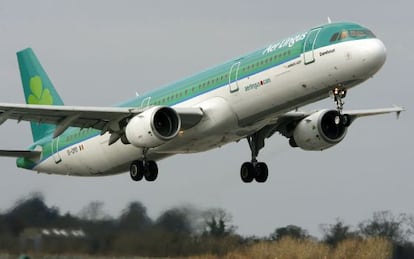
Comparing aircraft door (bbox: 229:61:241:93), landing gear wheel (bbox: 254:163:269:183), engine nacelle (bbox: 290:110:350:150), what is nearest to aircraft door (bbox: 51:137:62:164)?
landing gear wheel (bbox: 254:163:269:183)

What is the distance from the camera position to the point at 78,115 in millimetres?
43969

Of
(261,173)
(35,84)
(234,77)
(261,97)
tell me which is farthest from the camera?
(35,84)

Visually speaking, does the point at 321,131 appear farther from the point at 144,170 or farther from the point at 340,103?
the point at 144,170

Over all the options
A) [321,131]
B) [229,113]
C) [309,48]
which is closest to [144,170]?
[229,113]

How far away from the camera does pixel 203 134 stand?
4309 centimetres

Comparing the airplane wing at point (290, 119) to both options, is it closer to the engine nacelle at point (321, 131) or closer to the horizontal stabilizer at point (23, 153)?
the engine nacelle at point (321, 131)

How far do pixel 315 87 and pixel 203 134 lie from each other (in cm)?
485

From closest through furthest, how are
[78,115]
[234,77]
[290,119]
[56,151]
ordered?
Answer: [234,77] < [78,115] < [290,119] < [56,151]

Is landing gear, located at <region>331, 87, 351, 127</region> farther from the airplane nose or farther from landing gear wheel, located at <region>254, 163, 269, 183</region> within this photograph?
landing gear wheel, located at <region>254, 163, 269, 183</region>

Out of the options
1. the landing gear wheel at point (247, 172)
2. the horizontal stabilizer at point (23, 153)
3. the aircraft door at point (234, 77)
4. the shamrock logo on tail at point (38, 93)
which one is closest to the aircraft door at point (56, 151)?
the horizontal stabilizer at point (23, 153)

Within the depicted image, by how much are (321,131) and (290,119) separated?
1606 mm

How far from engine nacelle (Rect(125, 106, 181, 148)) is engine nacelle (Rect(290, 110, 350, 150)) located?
20.2 feet

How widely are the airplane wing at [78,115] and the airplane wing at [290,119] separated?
5.17 m

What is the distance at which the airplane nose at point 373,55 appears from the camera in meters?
39.4
